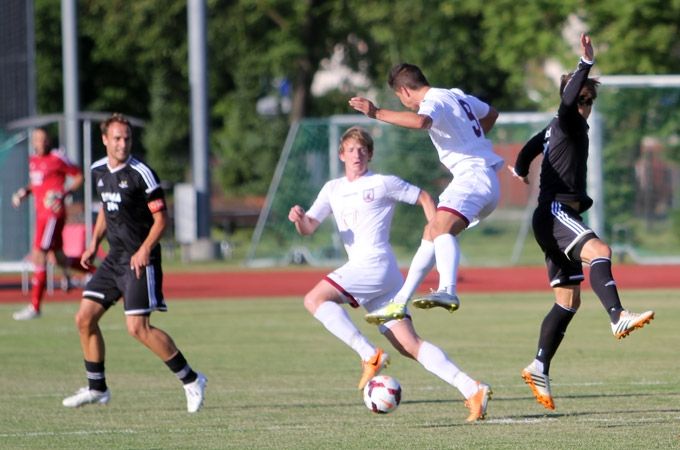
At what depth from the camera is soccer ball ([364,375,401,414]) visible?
9.52m

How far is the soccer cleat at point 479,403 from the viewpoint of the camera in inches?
364

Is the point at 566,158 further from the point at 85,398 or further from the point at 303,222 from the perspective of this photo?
the point at 85,398

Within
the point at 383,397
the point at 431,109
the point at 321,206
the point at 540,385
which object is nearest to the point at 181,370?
the point at 321,206

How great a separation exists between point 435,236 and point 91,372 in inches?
113

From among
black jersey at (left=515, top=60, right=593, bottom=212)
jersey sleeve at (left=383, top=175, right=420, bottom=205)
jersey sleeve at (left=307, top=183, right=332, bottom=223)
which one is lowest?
jersey sleeve at (left=307, top=183, right=332, bottom=223)

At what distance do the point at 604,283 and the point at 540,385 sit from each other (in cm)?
88

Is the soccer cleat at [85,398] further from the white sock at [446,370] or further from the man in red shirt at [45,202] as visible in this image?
the man in red shirt at [45,202]

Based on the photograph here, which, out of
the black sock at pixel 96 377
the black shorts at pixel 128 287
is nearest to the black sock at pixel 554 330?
the black shorts at pixel 128 287

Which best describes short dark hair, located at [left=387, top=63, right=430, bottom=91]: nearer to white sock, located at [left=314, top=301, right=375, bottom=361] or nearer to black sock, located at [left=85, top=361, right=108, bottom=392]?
white sock, located at [left=314, top=301, right=375, bottom=361]

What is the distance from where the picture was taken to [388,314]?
9484 millimetres

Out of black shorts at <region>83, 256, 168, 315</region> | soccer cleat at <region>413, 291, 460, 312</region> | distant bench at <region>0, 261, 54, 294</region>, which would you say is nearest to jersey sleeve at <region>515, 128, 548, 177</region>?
soccer cleat at <region>413, 291, 460, 312</region>

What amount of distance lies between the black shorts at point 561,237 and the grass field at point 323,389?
0.95m

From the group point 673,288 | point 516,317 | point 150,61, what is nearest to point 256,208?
point 150,61

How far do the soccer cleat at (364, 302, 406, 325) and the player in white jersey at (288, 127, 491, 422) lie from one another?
291 mm
